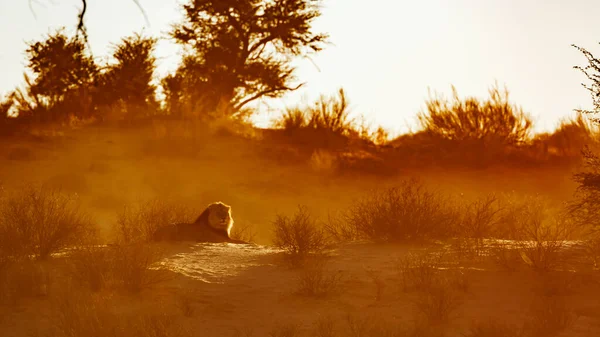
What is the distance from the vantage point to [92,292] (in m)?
10.2

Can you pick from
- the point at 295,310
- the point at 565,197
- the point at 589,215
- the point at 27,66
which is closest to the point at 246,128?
the point at 27,66

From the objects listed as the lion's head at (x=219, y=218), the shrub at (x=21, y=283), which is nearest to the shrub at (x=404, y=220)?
the lion's head at (x=219, y=218)

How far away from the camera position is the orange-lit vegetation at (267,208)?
9.60 m

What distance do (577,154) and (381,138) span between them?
6383mm

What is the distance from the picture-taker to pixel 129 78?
3153 cm

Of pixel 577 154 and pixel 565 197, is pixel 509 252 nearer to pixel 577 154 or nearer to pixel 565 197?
pixel 565 197

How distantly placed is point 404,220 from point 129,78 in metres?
19.8

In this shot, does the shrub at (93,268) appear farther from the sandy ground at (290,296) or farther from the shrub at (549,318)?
the shrub at (549,318)

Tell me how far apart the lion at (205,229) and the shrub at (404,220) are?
236 cm

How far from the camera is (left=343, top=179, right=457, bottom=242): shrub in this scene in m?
13.5

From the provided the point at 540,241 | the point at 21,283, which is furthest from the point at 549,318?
the point at 21,283

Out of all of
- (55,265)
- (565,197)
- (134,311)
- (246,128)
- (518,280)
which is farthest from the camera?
(246,128)

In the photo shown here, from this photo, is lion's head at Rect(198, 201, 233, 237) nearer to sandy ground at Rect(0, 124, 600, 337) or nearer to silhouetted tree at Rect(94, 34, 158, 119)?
sandy ground at Rect(0, 124, 600, 337)

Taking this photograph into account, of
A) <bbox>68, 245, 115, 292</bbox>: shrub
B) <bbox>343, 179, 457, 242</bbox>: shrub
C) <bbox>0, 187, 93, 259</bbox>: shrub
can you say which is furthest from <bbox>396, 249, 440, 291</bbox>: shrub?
<bbox>0, 187, 93, 259</bbox>: shrub
